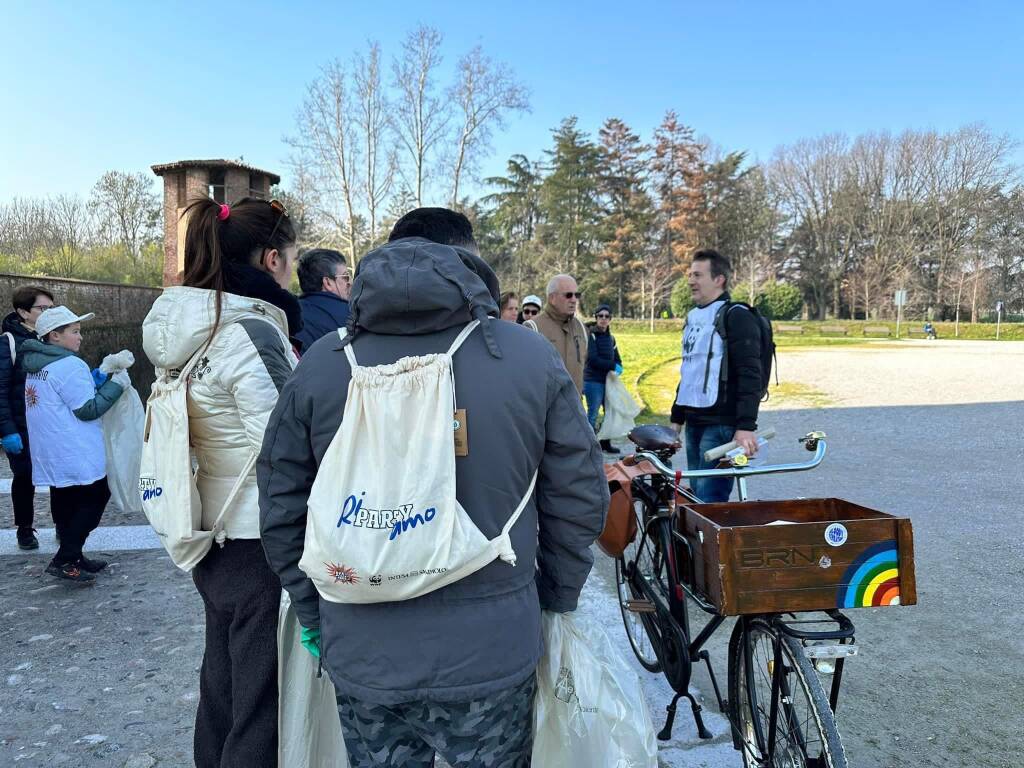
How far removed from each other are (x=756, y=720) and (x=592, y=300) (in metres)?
51.6

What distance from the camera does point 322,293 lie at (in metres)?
4.10

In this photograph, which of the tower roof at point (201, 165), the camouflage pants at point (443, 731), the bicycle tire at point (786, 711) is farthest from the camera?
the tower roof at point (201, 165)

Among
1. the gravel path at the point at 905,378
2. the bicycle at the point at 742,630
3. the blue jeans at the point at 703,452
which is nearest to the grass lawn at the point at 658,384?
the gravel path at the point at 905,378

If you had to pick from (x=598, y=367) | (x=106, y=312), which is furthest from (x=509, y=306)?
(x=106, y=312)

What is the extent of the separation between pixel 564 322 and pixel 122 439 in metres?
4.06

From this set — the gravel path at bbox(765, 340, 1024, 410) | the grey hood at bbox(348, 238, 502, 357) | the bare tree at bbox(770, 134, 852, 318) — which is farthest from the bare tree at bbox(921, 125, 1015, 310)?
the grey hood at bbox(348, 238, 502, 357)

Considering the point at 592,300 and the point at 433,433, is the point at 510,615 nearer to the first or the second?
the point at 433,433

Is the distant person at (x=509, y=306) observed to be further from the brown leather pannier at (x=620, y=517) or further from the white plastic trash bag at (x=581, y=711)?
the white plastic trash bag at (x=581, y=711)

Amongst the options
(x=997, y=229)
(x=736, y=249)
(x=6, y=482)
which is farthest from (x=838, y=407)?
(x=997, y=229)

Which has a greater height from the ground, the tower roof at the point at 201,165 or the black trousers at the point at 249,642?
the tower roof at the point at 201,165

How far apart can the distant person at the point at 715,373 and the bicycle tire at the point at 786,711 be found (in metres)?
1.66

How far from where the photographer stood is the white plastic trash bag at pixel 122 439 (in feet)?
16.4

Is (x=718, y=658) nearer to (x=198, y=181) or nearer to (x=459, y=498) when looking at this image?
(x=459, y=498)

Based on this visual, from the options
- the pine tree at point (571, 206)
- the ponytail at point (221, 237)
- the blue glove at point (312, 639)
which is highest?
the pine tree at point (571, 206)
